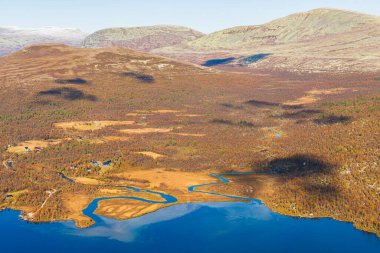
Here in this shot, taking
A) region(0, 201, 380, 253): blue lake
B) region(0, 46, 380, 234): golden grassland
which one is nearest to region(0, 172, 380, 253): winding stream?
region(0, 201, 380, 253): blue lake

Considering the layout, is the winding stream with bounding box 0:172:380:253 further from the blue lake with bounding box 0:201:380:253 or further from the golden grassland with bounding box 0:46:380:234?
the golden grassland with bounding box 0:46:380:234

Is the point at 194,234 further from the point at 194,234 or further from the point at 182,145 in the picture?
the point at 182,145

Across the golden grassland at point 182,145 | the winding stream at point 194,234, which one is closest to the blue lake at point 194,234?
the winding stream at point 194,234

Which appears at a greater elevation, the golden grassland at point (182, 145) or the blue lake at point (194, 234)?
the golden grassland at point (182, 145)

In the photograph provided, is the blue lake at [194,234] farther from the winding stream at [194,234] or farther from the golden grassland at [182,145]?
the golden grassland at [182,145]

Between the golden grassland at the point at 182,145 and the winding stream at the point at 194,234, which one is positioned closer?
the winding stream at the point at 194,234

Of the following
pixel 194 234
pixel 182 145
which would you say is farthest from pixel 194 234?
pixel 182 145
